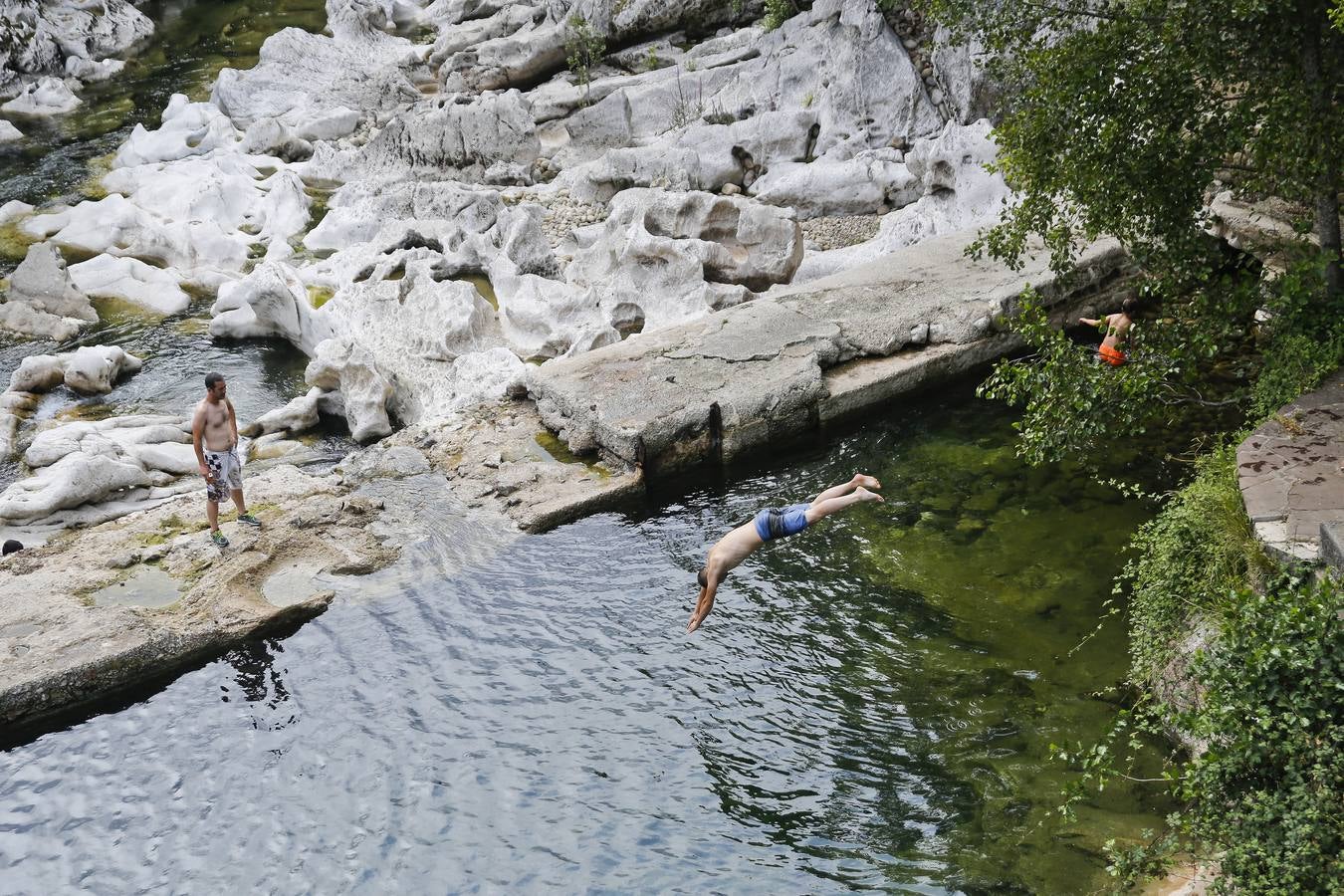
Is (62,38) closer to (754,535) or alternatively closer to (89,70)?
(89,70)

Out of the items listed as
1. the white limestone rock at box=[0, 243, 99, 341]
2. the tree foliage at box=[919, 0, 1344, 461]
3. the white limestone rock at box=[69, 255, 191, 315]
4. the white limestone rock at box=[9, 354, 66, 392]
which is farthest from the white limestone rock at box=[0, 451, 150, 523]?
the tree foliage at box=[919, 0, 1344, 461]

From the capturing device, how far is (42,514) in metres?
12.3

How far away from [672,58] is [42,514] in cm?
1942

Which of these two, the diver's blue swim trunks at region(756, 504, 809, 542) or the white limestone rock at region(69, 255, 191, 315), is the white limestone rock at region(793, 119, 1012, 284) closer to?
the diver's blue swim trunks at region(756, 504, 809, 542)

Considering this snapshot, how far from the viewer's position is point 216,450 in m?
11.1

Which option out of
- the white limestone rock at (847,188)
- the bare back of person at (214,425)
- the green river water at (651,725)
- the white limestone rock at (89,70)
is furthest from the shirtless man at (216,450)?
the white limestone rock at (89,70)

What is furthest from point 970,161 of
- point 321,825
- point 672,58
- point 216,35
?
point 216,35

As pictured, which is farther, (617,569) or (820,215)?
(820,215)

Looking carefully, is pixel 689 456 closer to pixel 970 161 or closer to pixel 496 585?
pixel 496 585

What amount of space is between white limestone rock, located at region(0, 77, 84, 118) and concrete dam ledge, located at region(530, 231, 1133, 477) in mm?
26653

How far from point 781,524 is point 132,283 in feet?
53.7

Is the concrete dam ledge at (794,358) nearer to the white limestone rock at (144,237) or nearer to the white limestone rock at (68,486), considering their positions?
the white limestone rock at (68,486)

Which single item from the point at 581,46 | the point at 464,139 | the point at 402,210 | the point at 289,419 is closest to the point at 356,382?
the point at 289,419

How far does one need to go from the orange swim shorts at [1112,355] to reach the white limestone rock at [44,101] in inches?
1257
